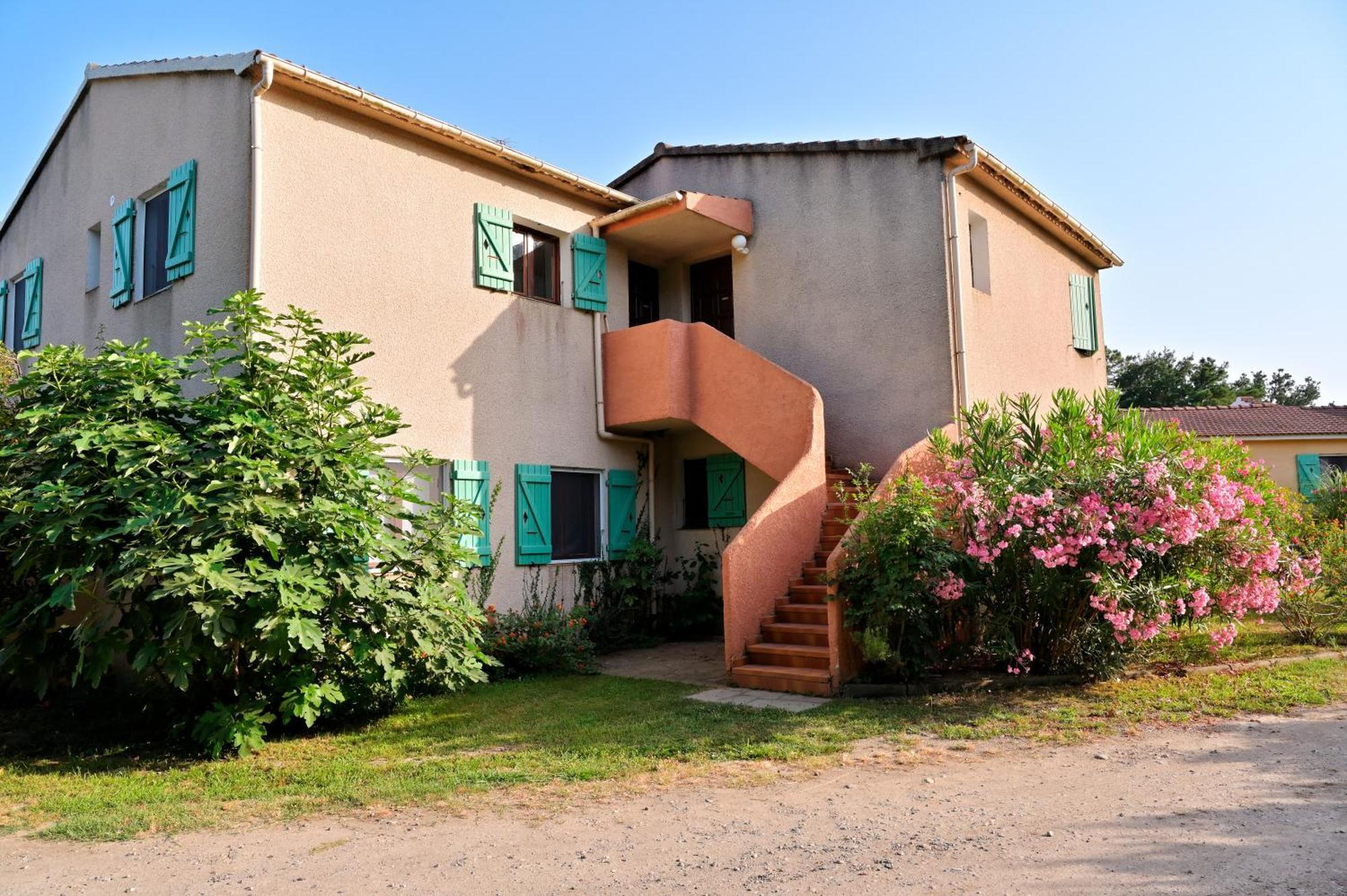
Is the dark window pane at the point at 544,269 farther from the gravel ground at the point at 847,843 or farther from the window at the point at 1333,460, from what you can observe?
the window at the point at 1333,460

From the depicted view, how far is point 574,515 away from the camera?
12.1 meters

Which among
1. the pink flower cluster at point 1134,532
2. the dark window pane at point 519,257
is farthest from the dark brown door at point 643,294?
the pink flower cluster at point 1134,532

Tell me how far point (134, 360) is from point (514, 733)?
428cm

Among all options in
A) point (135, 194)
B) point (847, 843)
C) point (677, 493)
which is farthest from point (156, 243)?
point (847, 843)

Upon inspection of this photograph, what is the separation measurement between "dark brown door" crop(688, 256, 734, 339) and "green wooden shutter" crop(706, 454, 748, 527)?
208 centimetres

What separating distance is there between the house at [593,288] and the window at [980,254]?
3cm

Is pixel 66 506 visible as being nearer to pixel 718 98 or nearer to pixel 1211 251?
pixel 718 98

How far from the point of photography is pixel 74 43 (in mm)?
12141

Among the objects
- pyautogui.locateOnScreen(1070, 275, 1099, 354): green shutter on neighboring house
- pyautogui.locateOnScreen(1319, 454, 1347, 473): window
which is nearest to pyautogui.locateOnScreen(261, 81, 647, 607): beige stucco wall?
pyautogui.locateOnScreen(1070, 275, 1099, 354): green shutter on neighboring house

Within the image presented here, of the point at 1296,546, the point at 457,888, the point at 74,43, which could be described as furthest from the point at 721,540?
the point at 74,43

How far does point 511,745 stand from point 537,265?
23.4 ft

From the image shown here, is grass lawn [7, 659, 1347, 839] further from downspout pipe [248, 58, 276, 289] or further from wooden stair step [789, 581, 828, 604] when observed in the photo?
downspout pipe [248, 58, 276, 289]

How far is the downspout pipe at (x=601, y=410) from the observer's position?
1234cm

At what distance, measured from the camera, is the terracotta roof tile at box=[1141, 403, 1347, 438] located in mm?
21188
